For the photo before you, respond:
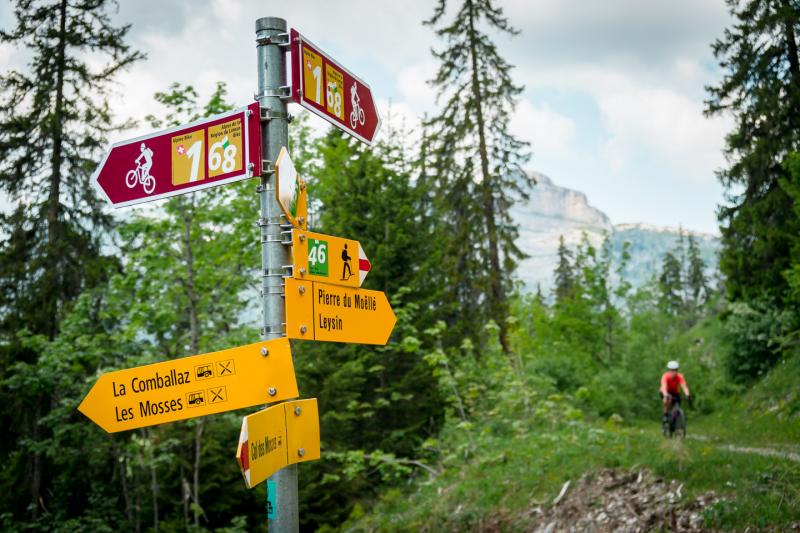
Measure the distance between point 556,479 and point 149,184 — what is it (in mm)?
8639

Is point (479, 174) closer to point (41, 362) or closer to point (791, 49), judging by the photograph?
point (791, 49)

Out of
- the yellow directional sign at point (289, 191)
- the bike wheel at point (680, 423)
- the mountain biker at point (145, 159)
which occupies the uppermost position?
the mountain biker at point (145, 159)

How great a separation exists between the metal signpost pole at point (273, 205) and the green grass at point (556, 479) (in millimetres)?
6075

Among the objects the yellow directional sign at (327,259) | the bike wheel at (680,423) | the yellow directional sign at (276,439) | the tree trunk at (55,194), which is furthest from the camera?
the tree trunk at (55,194)

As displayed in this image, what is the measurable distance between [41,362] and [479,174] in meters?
16.1

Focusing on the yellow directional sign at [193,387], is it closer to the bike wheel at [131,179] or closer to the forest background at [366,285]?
the bike wheel at [131,179]

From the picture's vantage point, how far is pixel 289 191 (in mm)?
3465

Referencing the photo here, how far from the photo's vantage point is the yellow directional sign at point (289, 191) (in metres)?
3.39

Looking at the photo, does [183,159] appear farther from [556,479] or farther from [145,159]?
[556,479]

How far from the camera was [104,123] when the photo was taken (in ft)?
67.8

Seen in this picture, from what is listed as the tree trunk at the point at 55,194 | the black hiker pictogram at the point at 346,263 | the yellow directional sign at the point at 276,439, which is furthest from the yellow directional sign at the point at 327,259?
the tree trunk at the point at 55,194

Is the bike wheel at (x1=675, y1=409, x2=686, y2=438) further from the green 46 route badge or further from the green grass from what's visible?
the green 46 route badge

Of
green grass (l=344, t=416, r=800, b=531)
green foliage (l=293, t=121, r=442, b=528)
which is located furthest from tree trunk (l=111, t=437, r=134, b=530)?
green grass (l=344, t=416, r=800, b=531)

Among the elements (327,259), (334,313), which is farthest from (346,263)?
(334,313)
